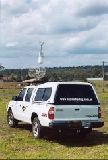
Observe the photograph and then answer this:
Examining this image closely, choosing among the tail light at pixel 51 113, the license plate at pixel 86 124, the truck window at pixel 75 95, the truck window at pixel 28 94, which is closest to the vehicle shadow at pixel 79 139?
the license plate at pixel 86 124

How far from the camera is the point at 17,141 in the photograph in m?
14.8

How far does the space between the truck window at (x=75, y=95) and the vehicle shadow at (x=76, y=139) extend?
128 cm

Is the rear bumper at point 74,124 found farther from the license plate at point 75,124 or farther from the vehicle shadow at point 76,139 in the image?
the vehicle shadow at point 76,139

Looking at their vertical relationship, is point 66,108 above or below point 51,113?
above

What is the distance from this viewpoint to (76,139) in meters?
15.9

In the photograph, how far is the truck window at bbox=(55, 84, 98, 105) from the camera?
14.7 meters

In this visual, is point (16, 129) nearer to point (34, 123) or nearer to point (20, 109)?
point (20, 109)

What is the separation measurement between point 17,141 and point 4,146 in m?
1.03

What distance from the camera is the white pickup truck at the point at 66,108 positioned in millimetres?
14469

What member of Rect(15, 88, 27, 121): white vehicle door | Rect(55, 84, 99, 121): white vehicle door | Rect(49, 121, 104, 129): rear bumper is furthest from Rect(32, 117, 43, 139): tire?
Rect(15, 88, 27, 121): white vehicle door

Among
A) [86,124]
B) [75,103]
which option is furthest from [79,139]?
[75,103]

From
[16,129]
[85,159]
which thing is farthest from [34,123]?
[85,159]

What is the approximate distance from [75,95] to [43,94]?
45.2 inches

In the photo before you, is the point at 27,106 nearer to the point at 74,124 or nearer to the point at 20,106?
the point at 20,106
